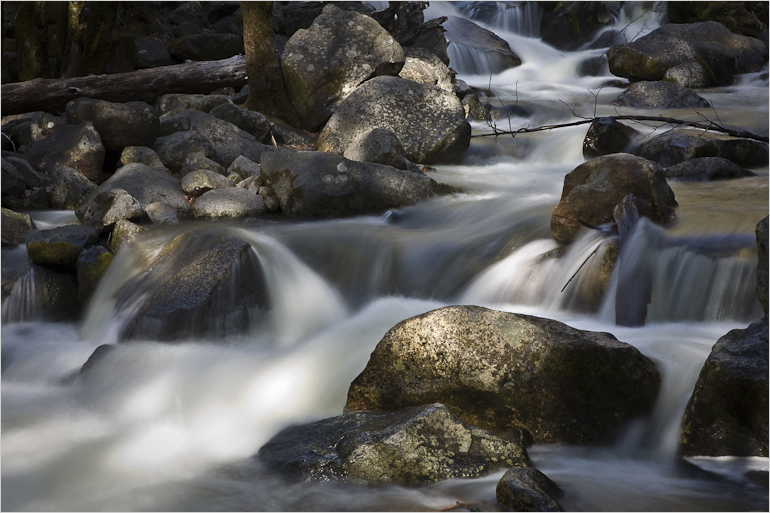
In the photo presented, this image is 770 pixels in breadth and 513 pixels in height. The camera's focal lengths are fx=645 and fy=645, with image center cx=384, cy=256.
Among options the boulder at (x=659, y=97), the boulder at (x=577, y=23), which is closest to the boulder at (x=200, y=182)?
the boulder at (x=659, y=97)

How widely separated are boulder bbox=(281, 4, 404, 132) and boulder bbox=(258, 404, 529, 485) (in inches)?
289

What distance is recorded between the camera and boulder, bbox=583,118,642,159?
8.72 metres

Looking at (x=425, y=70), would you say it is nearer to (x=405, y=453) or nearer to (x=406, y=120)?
(x=406, y=120)

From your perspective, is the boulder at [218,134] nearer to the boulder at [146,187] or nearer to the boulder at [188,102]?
the boulder at [188,102]

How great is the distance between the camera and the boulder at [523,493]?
2613mm

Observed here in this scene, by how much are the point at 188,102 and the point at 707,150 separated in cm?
729

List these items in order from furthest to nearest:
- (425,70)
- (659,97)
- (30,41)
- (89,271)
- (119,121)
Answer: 1. (659,97)
2. (425,70)
3. (30,41)
4. (119,121)
5. (89,271)

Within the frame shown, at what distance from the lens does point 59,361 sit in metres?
4.90

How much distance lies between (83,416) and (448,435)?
239 cm

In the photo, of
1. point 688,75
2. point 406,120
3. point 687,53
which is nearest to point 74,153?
point 406,120

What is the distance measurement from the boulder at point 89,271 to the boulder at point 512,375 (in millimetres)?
3098

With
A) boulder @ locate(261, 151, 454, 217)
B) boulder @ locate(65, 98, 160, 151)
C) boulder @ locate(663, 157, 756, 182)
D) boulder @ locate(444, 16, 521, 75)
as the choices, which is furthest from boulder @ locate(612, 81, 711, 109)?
boulder @ locate(65, 98, 160, 151)

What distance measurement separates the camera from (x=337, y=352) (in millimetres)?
4566

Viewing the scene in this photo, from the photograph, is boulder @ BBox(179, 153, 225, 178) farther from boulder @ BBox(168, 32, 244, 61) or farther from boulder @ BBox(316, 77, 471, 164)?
boulder @ BBox(168, 32, 244, 61)
